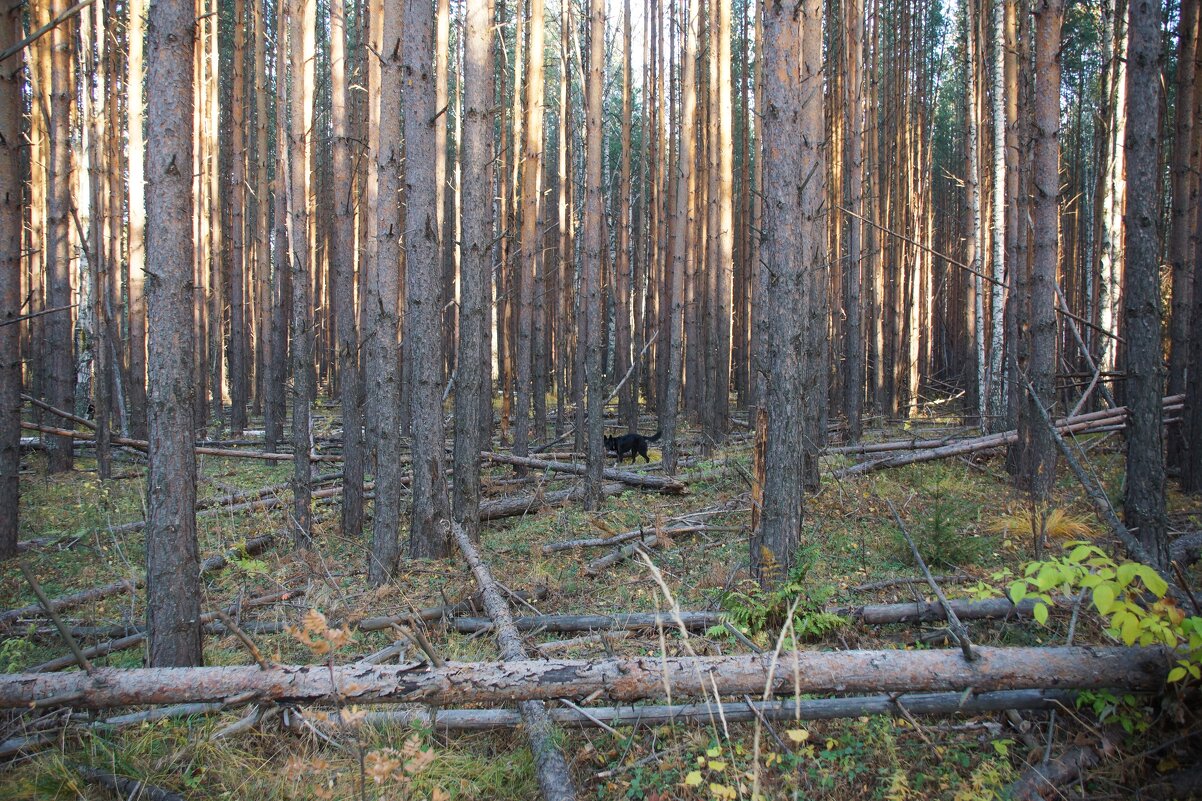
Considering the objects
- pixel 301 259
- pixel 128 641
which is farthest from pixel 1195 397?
pixel 128 641

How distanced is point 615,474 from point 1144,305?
21.9 feet

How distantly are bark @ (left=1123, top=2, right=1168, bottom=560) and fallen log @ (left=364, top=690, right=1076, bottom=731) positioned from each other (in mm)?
1890

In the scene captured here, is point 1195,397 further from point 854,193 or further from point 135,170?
point 135,170

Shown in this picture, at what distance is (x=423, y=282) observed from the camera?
6.91 metres

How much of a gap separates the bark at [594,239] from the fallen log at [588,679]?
19.4 feet

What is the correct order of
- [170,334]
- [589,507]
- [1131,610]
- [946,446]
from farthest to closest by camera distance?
[946,446]
[589,507]
[170,334]
[1131,610]

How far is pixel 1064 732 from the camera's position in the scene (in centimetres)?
335

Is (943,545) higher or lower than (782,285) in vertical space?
lower

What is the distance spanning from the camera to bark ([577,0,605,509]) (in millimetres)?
9211

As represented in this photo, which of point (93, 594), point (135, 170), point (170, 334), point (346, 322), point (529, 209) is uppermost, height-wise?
point (135, 170)

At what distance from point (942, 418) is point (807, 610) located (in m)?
14.6

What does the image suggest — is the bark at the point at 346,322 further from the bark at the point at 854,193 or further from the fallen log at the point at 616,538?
the bark at the point at 854,193

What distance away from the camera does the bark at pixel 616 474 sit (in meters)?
9.62

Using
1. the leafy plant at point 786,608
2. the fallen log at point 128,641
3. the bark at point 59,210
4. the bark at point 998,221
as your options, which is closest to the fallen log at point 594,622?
the leafy plant at point 786,608
